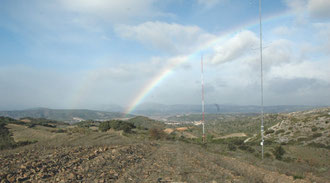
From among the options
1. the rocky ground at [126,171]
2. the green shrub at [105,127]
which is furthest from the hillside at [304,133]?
the green shrub at [105,127]

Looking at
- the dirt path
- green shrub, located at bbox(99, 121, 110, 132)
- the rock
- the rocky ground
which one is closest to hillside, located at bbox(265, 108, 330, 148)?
the dirt path

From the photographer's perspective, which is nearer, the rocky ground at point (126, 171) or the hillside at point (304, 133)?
the rocky ground at point (126, 171)

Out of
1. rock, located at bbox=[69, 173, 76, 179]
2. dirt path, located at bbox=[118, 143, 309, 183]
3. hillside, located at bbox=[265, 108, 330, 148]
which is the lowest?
hillside, located at bbox=[265, 108, 330, 148]

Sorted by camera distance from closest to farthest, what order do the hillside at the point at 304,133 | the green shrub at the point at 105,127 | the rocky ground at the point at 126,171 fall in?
the rocky ground at the point at 126,171
the hillside at the point at 304,133
the green shrub at the point at 105,127

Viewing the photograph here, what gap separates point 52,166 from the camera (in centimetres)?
1007

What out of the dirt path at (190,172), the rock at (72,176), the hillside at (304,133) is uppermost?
the rock at (72,176)

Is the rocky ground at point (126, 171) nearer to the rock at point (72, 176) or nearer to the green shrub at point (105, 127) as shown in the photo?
the rock at point (72, 176)

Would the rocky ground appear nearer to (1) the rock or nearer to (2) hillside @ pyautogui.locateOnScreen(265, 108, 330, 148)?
(1) the rock

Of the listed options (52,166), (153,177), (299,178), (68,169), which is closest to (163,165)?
(153,177)

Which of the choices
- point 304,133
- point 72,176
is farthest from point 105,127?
point 304,133

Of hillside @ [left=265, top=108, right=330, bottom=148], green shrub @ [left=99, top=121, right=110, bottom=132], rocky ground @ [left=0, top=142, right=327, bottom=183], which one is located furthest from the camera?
green shrub @ [left=99, top=121, right=110, bottom=132]

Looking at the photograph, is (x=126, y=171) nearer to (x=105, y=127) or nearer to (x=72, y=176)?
(x=72, y=176)

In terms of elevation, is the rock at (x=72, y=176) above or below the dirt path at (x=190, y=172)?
above

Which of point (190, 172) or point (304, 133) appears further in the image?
point (304, 133)
